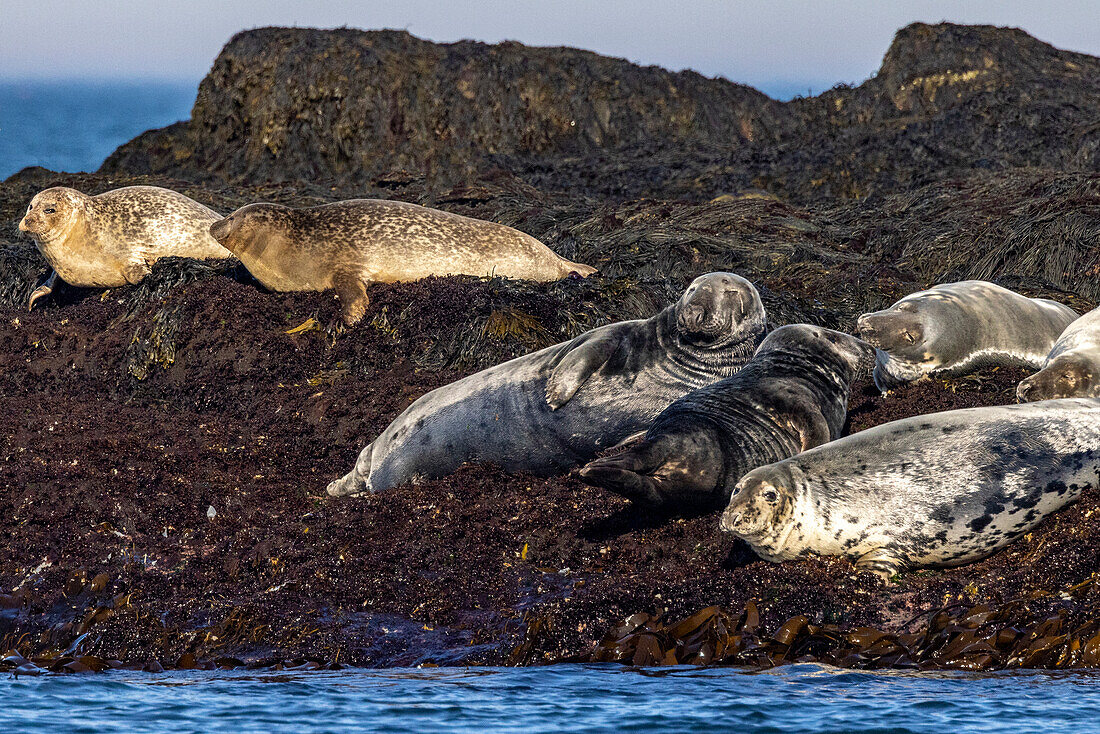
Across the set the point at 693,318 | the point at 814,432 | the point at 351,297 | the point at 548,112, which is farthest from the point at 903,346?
the point at 548,112

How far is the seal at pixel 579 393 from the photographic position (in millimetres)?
6070

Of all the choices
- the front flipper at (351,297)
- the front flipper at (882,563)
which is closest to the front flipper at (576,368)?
the front flipper at (882,563)

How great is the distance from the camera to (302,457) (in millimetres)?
7258

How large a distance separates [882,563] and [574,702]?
64.5 inches

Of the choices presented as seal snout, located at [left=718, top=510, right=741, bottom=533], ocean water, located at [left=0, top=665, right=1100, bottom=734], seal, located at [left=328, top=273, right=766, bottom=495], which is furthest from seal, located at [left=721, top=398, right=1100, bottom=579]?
seal, located at [left=328, top=273, right=766, bottom=495]

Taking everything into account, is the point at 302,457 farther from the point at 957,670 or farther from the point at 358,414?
the point at 957,670

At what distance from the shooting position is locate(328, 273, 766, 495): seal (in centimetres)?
607

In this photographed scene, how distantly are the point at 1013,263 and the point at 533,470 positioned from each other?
6.64 meters

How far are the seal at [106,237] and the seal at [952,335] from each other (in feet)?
21.4

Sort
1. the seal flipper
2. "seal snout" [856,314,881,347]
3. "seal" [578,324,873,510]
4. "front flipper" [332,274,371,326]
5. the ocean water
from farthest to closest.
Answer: "front flipper" [332,274,371,326] → "seal snout" [856,314,881,347] → "seal" [578,324,873,510] → the seal flipper → the ocean water

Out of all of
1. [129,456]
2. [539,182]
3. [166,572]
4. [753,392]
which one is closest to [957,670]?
[753,392]

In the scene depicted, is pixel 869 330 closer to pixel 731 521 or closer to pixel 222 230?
pixel 731 521

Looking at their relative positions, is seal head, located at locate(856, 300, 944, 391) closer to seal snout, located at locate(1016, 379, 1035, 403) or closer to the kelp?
seal snout, located at locate(1016, 379, 1035, 403)

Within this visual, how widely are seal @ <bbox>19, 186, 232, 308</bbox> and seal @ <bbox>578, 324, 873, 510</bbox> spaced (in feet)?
22.8
